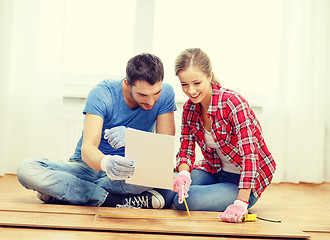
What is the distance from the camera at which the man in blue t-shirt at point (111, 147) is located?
174 centimetres

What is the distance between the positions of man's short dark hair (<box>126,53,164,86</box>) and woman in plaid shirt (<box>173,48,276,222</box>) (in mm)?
103

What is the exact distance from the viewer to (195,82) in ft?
5.78

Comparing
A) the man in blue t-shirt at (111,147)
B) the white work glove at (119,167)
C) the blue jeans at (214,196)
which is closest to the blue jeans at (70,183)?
the man in blue t-shirt at (111,147)

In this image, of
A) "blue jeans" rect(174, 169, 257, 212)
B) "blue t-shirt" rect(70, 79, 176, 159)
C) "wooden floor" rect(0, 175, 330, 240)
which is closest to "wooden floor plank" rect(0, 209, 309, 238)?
"wooden floor" rect(0, 175, 330, 240)

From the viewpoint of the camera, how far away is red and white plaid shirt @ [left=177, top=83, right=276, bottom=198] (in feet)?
5.65

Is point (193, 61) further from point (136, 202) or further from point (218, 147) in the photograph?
point (136, 202)

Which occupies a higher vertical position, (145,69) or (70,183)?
(145,69)

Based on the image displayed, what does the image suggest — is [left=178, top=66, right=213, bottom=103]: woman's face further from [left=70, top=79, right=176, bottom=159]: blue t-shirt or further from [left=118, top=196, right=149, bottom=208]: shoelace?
[left=118, top=196, right=149, bottom=208]: shoelace

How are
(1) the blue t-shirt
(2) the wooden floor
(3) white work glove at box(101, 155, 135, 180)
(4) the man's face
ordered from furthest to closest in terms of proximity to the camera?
(1) the blue t-shirt → (4) the man's face → (3) white work glove at box(101, 155, 135, 180) → (2) the wooden floor

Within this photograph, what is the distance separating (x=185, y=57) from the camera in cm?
179

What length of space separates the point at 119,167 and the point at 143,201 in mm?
347

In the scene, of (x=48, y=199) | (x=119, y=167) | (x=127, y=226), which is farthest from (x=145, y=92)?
(x=48, y=199)

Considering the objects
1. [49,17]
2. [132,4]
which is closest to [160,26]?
[132,4]

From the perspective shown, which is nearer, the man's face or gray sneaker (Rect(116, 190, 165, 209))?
the man's face
